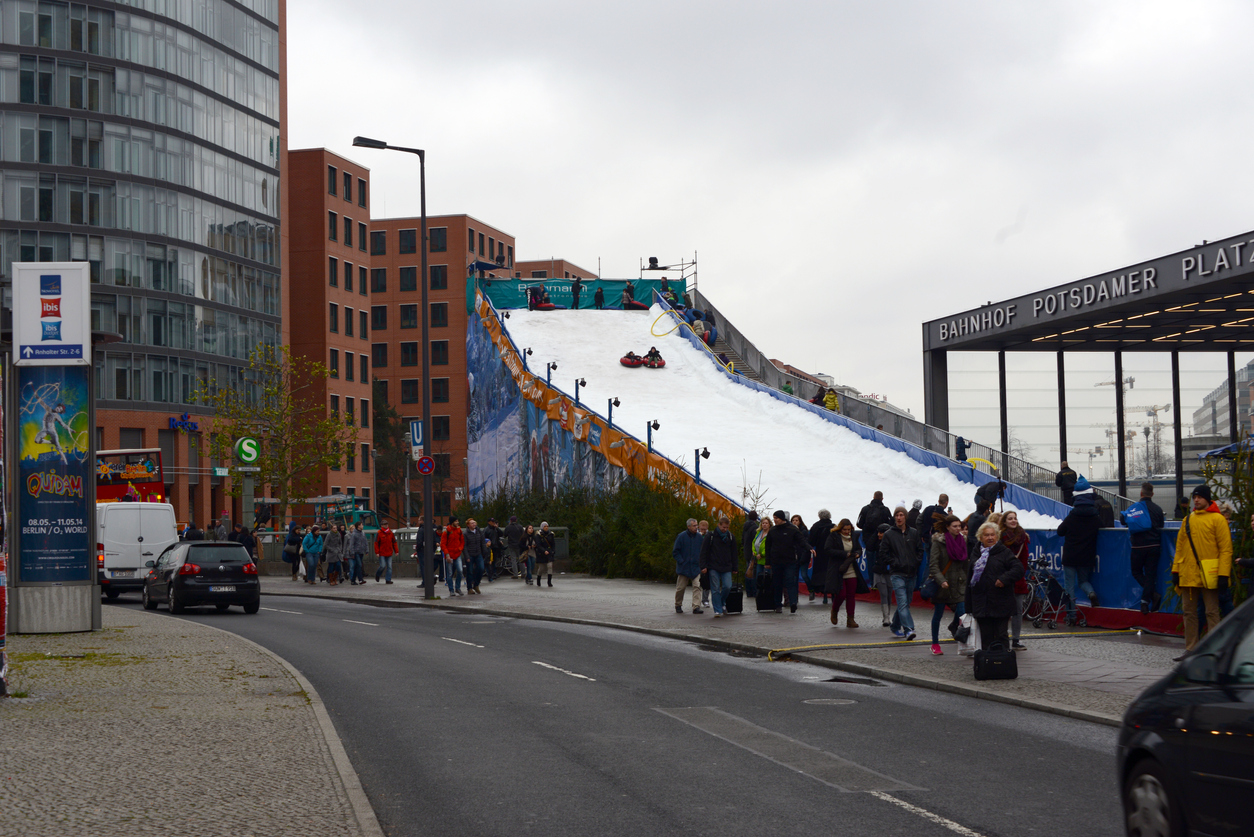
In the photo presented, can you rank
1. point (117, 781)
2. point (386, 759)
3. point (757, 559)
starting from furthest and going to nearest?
point (757, 559)
point (386, 759)
point (117, 781)

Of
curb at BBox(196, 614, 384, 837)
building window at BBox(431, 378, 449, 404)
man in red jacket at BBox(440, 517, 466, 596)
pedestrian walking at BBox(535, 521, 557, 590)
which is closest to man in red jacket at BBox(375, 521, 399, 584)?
pedestrian walking at BBox(535, 521, 557, 590)

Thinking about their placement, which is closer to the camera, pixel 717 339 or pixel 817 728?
pixel 817 728

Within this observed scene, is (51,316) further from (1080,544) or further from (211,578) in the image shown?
(1080,544)

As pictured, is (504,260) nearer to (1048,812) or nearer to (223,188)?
(223,188)

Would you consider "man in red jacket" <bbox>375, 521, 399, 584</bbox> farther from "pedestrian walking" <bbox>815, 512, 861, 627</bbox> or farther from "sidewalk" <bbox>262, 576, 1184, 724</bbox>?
"pedestrian walking" <bbox>815, 512, 861, 627</bbox>

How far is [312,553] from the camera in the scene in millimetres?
38312

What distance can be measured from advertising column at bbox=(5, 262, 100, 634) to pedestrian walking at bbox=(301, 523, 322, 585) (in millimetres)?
19039

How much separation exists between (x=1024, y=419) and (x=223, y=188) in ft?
169

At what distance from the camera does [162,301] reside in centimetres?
6875

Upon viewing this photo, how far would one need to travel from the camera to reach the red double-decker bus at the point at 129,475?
37531mm

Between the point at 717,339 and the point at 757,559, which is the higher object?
the point at 717,339

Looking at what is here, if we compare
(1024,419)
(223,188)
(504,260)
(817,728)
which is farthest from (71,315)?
(504,260)

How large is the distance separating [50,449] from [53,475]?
38cm

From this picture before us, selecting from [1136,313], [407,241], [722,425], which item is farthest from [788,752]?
[407,241]
